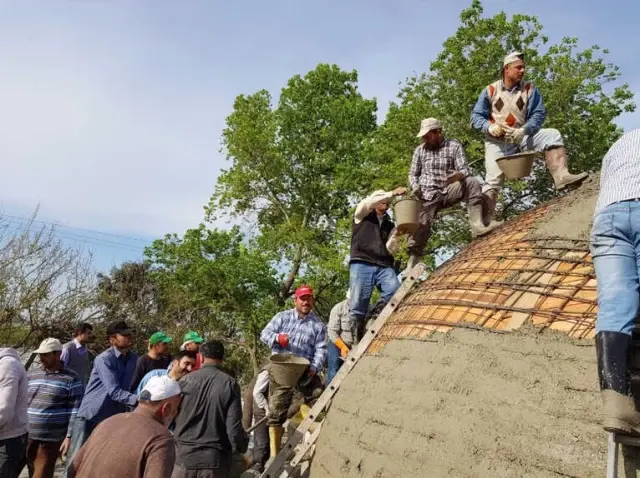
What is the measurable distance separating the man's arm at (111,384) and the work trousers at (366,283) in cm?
258

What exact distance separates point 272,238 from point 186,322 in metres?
6.44

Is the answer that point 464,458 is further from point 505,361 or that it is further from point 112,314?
point 112,314

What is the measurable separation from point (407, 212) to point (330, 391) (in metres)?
1.94

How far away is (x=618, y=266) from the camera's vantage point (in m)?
3.13

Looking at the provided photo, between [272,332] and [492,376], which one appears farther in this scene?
[272,332]

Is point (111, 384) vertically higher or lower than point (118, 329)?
lower

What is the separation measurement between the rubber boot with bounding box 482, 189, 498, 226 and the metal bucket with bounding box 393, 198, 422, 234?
751mm

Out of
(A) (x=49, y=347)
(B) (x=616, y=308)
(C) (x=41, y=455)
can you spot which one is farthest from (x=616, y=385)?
(C) (x=41, y=455)

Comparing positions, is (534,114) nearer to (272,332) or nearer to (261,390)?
(272,332)

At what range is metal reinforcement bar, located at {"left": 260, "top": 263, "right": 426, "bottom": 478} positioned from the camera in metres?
5.38

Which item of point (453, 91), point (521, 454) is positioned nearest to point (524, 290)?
point (521, 454)

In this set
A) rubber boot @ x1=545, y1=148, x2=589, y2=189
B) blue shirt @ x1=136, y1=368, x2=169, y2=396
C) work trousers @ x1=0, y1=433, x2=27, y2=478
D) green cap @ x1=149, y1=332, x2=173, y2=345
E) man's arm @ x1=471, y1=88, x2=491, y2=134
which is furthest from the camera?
green cap @ x1=149, y1=332, x2=173, y2=345

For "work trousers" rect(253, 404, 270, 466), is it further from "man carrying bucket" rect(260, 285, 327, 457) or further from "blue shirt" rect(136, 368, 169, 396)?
"blue shirt" rect(136, 368, 169, 396)

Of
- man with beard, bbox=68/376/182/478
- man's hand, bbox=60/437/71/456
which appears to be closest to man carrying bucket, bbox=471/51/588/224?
man with beard, bbox=68/376/182/478
